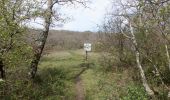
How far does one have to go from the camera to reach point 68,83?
27516 millimetres

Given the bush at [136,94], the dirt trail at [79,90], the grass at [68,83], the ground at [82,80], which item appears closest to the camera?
the grass at [68,83]

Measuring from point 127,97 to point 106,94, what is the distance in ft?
7.68

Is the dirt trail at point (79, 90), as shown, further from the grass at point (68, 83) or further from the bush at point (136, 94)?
the bush at point (136, 94)

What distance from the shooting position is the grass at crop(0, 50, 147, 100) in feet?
72.3

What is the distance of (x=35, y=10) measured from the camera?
19.0 meters

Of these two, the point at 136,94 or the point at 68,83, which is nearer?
the point at 136,94

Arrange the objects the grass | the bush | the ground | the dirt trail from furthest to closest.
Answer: the ground
the dirt trail
the bush
the grass

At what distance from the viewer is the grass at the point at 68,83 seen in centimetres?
2202

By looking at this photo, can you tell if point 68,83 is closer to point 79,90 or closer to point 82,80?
point 82,80

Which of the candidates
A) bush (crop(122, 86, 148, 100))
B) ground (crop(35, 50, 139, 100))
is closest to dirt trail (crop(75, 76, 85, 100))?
ground (crop(35, 50, 139, 100))

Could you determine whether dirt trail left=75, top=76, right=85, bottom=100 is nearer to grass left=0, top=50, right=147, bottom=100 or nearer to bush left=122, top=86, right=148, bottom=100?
grass left=0, top=50, right=147, bottom=100

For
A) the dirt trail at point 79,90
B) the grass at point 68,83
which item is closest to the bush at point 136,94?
the grass at point 68,83

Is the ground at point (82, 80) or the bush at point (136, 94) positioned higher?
the bush at point (136, 94)

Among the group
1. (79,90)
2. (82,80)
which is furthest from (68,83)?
(79,90)
